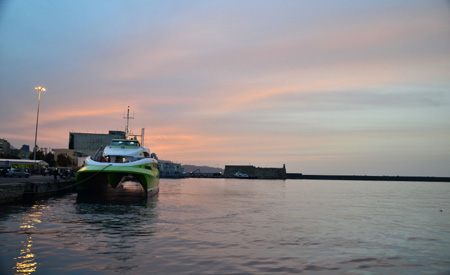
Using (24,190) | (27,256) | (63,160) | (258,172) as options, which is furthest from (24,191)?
(258,172)

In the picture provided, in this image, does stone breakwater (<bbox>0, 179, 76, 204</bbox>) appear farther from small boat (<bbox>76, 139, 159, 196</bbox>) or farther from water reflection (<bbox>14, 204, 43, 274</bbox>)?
water reflection (<bbox>14, 204, 43, 274</bbox>)

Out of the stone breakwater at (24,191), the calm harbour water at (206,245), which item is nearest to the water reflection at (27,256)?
the calm harbour water at (206,245)

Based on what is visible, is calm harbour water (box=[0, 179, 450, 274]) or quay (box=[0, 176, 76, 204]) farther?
quay (box=[0, 176, 76, 204])

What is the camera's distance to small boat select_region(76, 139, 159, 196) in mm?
34438

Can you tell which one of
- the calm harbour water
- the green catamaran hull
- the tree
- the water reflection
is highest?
the tree

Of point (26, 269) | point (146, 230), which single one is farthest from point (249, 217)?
point (26, 269)

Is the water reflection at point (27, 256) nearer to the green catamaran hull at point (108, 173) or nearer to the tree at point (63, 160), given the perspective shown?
the green catamaran hull at point (108, 173)

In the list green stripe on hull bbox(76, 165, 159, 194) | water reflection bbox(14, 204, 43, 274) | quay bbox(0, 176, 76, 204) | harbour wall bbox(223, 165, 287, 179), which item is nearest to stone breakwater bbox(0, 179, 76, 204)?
quay bbox(0, 176, 76, 204)

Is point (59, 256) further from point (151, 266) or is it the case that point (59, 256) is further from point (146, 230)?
point (146, 230)

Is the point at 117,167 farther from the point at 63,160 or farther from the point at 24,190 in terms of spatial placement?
the point at 63,160

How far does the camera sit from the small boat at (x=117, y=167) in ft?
113

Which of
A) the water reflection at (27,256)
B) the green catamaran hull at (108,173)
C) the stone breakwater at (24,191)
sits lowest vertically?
the water reflection at (27,256)

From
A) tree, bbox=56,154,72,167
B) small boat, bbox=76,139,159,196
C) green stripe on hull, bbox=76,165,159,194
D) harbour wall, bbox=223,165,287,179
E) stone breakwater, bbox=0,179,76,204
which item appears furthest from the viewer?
harbour wall, bbox=223,165,287,179

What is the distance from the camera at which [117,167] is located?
34375 millimetres
